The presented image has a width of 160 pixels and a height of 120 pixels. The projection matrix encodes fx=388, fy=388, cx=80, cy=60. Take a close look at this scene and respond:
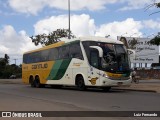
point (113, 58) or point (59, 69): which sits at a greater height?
point (113, 58)

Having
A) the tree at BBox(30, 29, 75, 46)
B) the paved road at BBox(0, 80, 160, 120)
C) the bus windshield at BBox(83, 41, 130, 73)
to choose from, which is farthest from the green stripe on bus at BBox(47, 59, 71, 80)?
the tree at BBox(30, 29, 75, 46)

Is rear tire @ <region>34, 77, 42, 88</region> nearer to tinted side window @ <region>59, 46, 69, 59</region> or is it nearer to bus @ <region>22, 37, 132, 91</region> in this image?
bus @ <region>22, 37, 132, 91</region>

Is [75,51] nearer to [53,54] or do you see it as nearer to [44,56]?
[53,54]

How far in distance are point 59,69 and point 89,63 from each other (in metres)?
4.44

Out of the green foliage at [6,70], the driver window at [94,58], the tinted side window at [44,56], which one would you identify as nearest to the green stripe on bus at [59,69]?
the tinted side window at [44,56]

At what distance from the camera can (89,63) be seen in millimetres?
25281

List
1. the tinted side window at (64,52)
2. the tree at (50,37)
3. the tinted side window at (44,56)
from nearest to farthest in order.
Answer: the tinted side window at (64,52), the tinted side window at (44,56), the tree at (50,37)

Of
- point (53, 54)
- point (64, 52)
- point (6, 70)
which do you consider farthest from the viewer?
point (6, 70)

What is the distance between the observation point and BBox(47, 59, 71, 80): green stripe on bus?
92.5 feet

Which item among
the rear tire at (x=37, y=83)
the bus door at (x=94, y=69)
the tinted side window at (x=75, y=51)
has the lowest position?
the rear tire at (x=37, y=83)

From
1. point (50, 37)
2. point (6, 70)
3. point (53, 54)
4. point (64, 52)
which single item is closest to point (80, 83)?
point (64, 52)

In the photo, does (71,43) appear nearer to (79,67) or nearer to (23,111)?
(79,67)

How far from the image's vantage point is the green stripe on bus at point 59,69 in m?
28.2

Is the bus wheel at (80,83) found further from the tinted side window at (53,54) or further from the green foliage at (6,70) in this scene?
the green foliage at (6,70)
